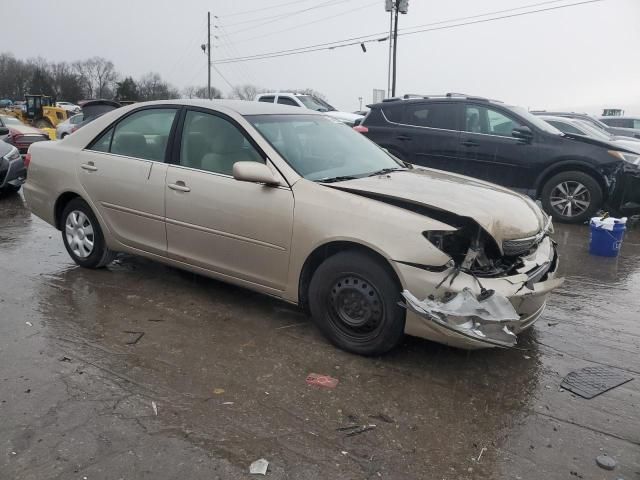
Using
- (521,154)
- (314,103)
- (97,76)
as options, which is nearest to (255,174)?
(521,154)

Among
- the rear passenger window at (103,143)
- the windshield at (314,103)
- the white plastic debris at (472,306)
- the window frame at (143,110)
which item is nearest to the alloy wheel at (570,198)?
the white plastic debris at (472,306)

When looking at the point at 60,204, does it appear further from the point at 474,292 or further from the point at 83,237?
the point at 474,292

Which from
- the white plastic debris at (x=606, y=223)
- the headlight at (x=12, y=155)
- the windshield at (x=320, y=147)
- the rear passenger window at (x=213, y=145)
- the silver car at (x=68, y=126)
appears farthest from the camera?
the silver car at (x=68, y=126)

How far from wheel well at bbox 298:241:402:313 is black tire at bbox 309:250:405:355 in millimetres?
20

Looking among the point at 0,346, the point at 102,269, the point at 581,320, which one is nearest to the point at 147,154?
the point at 102,269

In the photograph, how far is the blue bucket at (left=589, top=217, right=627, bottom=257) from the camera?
6.29 meters

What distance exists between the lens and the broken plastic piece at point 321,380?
10.7ft

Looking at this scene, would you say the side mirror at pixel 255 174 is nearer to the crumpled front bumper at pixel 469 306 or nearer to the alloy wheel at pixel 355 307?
the alloy wheel at pixel 355 307

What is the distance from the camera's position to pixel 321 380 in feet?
10.9

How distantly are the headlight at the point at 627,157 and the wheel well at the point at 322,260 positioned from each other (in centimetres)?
601

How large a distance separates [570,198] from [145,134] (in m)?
6.22

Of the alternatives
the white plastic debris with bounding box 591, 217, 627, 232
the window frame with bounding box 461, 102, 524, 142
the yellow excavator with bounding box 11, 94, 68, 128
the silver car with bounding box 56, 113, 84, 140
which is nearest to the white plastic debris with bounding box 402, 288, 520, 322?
the white plastic debris with bounding box 591, 217, 627, 232

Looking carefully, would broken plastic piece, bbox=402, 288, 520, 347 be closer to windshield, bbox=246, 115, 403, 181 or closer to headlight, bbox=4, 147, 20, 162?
windshield, bbox=246, 115, 403, 181

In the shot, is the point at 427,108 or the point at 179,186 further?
the point at 427,108
